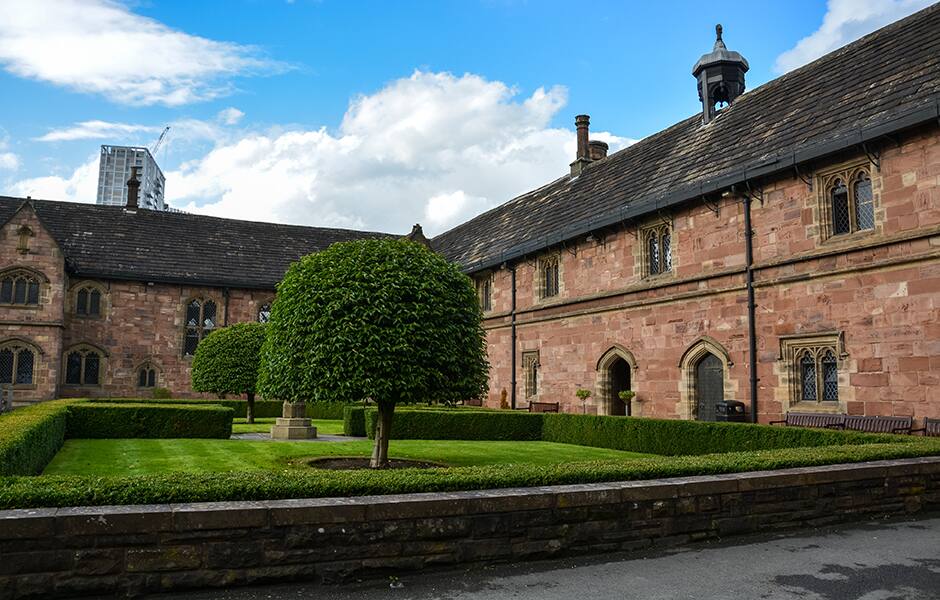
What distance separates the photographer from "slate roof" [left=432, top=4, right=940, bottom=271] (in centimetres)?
1479

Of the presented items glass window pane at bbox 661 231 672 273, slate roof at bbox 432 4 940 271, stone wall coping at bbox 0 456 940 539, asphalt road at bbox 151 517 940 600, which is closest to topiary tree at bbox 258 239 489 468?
stone wall coping at bbox 0 456 940 539

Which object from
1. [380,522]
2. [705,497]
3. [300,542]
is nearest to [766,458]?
[705,497]

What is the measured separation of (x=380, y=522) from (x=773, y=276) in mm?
13367

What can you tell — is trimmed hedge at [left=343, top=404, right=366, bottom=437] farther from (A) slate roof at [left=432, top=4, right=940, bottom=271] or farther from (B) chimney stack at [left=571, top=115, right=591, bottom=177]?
(B) chimney stack at [left=571, top=115, right=591, bottom=177]

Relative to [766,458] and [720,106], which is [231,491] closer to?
[766,458]

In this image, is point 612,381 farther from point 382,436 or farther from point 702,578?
point 702,578

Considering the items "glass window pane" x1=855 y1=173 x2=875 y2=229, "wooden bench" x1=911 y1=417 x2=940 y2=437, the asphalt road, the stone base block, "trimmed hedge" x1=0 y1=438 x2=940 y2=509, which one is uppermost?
"glass window pane" x1=855 y1=173 x2=875 y2=229

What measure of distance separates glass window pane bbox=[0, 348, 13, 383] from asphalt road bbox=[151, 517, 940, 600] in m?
29.6

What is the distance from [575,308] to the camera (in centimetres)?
2327

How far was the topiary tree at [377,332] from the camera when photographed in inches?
448

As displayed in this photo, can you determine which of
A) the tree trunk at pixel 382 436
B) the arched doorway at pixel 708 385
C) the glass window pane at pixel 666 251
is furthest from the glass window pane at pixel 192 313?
the arched doorway at pixel 708 385

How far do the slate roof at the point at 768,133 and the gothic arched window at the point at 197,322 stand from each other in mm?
14762

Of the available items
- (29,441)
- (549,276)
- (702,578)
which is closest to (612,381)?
(549,276)

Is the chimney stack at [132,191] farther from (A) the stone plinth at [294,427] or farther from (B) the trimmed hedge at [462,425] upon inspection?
(B) the trimmed hedge at [462,425]
